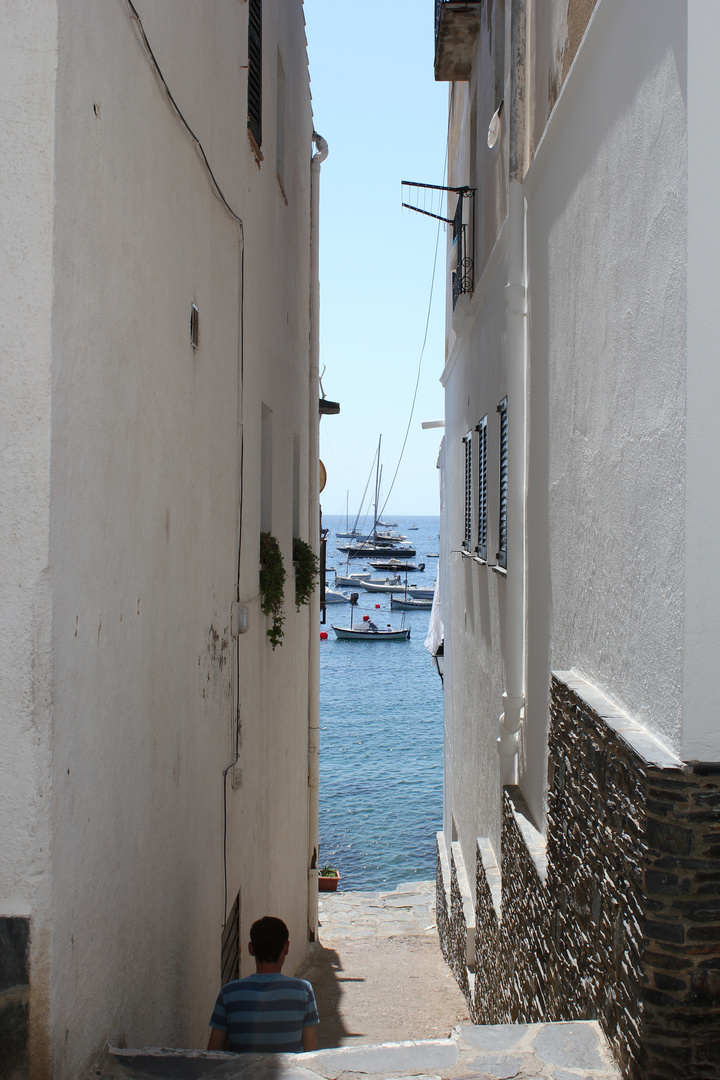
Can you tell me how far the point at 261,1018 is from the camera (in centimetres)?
438

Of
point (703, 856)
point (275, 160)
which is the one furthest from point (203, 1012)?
point (275, 160)

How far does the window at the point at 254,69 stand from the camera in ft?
24.8

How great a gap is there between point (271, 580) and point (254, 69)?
13.8 ft

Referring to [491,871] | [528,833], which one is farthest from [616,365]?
[491,871]

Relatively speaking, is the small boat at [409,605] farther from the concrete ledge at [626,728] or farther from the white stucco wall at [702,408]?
the white stucco wall at [702,408]

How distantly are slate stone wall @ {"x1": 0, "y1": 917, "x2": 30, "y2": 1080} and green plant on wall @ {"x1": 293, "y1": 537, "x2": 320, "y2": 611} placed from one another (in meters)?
7.80

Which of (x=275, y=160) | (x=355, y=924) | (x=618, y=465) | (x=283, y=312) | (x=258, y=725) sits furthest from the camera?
Answer: (x=355, y=924)

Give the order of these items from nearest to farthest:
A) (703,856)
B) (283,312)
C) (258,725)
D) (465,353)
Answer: (703,856) < (258,725) < (283,312) < (465,353)

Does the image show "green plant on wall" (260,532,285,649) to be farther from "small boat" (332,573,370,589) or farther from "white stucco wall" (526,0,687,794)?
"small boat" (332,573,370,589)

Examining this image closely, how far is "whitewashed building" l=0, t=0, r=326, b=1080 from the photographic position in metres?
3.09

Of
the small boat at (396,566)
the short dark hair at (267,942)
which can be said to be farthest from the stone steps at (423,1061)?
the small boat at (396,566)

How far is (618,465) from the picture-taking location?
420 centimetres

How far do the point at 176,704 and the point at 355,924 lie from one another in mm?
10607

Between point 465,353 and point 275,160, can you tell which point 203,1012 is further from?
point 465,353
